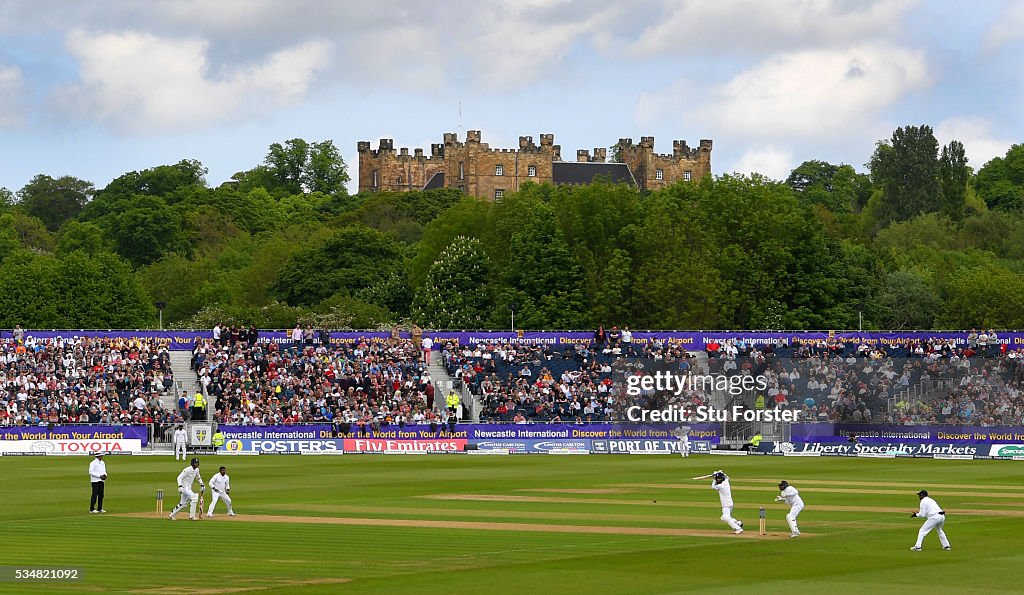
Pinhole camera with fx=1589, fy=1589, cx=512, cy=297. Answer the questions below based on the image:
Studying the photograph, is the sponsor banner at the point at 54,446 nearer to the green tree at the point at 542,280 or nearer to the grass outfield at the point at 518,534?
the grass outfield at the point at 518,534

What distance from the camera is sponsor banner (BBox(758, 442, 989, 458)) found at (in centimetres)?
6194

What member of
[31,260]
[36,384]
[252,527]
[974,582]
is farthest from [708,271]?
[974,582]

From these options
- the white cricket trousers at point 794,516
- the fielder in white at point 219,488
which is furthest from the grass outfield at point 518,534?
the fielder in white at point 219,488

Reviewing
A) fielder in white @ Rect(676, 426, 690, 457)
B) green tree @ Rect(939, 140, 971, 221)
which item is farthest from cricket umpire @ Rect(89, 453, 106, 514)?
green tree @ Rect(939, 140, 971, 221)

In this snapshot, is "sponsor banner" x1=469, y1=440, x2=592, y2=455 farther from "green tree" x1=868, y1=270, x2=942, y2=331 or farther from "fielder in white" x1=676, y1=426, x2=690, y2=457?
"green tree" x1=868, y1=270, x2=942, y2=331

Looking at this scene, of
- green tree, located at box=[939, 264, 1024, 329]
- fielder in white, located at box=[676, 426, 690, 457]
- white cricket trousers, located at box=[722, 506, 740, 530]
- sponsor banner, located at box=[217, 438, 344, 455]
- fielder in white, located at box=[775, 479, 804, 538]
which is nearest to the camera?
fielder in white, located at box=[775, 479, 804, 538]

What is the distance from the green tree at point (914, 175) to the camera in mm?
167000

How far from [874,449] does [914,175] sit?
10960cm

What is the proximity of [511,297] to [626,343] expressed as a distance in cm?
2425

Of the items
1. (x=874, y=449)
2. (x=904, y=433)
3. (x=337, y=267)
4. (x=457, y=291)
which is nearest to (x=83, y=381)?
(x=874, y=449)

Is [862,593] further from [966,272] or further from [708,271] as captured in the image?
[966,272]

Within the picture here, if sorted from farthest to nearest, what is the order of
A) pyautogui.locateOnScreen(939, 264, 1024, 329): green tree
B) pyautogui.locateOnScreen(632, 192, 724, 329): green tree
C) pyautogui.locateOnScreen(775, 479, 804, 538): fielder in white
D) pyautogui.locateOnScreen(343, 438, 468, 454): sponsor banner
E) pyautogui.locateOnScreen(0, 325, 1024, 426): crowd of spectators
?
pyautogui.locateOnScreen(939, 264, 1024, 329): green tree < pyautogui.locateOnScreen(632, 192, 724, 329): green tree < pyautogui.locateOnScreen(343, 438, 468, 454): sponsor banner < pyautogui.locateOnScreen(0, 325, 1024, 426): crowd of spectators < pyautogui.locateOnScreen(775, 479, 804, 538): fielder in white
